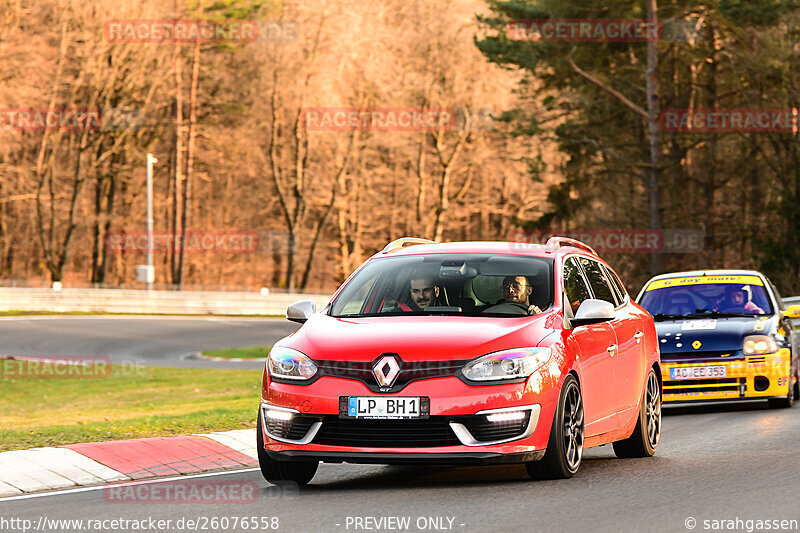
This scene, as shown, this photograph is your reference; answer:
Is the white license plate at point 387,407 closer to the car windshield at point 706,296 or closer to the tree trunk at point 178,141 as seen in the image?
the car windshield at point 706,296

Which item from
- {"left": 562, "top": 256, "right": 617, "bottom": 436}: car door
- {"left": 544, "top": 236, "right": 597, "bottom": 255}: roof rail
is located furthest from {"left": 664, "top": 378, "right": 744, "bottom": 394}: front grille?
{"left": 562, "top": 256, "right": 617, "bottom": 436}: car door

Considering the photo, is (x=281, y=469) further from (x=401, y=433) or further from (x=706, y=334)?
(x=706, y=334)

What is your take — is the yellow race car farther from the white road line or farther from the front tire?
the white road line

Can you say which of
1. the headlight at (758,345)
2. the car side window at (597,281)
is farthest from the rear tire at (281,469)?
the headlight at (758,345)

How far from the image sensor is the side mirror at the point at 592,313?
→ 9.17 m

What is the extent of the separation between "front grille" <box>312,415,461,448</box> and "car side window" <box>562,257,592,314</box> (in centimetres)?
185

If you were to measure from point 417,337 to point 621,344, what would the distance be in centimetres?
254

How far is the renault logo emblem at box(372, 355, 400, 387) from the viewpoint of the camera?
8.16 m

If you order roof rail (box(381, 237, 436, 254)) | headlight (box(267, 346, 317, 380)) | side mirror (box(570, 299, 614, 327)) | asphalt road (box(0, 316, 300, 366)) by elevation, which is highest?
roof rail (box(381, 237, 436, 254))

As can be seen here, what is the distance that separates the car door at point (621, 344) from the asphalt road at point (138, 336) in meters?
20.7

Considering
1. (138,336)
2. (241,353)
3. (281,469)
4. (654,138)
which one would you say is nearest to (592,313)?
(281,469)

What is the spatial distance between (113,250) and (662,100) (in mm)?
32515

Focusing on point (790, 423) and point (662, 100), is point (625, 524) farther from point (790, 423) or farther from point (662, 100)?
point (662, 100)

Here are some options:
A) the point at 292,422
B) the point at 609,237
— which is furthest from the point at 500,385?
the point at 609,237
